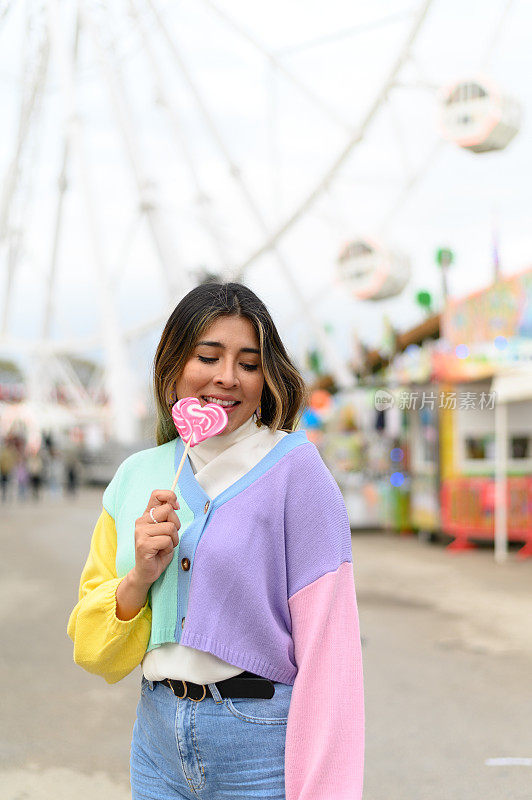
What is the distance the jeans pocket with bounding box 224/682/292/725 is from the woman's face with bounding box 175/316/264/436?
438mm

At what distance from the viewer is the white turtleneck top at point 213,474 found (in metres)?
1.41

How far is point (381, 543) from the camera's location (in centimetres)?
1062

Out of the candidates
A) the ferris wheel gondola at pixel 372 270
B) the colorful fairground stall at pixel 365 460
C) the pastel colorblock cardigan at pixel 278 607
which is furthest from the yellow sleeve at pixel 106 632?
the ferris wheel gondola at pixel 372 270

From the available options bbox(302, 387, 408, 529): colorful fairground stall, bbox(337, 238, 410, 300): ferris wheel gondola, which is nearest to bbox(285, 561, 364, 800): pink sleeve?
bbox(302, 387, 408, 529): colorful fairground stall

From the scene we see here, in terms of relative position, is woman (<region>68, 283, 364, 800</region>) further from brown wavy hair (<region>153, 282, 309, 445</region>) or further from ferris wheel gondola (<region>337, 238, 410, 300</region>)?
ferris wheel gondola (<region>337, 238, 410, 300</region>)

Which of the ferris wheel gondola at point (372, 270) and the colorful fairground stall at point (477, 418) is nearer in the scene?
the colorful fairground stall at point (477, 418)

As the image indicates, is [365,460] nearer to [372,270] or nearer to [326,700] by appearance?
[372,270]

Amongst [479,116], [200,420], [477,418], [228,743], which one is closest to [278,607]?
[228,743]

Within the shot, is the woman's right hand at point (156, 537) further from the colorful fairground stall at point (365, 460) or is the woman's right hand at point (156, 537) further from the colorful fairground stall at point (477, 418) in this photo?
the colorful fairground stall at point (365, 460)

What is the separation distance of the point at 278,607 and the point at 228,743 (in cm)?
22

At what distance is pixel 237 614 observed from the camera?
1.41 m

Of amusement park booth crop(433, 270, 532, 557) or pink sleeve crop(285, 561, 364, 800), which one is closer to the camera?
pink sleeve crop(285, 561, 364, 800)

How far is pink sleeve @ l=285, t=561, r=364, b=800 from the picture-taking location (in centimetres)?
135

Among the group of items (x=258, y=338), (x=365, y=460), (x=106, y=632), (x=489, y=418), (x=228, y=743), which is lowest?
(x=365, y=460)
